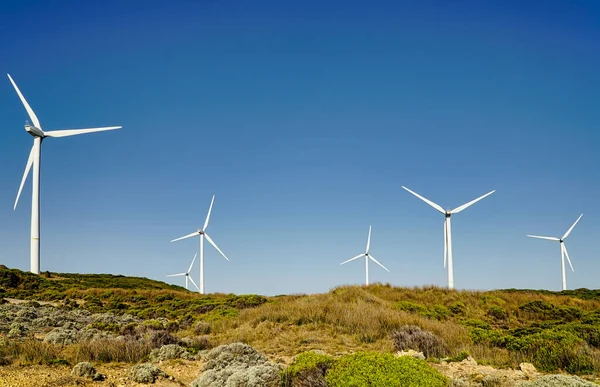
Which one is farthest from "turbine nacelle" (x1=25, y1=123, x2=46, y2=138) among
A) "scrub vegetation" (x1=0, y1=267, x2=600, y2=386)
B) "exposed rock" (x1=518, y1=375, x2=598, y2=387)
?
"exposed rock" (x1=518, y1=375, x2=598, y2=387)

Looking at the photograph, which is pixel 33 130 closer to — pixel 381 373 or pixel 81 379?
pixel 81 379

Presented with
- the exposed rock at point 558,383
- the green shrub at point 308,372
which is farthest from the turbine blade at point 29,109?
the exposed rock at point 558,383

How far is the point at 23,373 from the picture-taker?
1154 centimetres

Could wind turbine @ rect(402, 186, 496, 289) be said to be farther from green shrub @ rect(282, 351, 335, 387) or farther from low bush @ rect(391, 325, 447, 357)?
green shrub @ rect(282, 351, 335, 387)

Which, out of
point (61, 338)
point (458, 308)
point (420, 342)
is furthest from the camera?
point (458, 308)

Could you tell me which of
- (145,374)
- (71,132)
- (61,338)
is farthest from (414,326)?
(71,132)

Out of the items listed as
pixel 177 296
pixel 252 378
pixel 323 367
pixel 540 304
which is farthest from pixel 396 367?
pixel 177 296

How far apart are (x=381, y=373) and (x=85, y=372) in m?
7.39

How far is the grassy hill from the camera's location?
15766 mm

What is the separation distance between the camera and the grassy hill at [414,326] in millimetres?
15766

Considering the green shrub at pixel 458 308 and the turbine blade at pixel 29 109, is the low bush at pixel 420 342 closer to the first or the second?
the green shrub at pixel 458 308

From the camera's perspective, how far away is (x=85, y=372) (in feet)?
38.9

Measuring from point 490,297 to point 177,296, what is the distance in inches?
1166

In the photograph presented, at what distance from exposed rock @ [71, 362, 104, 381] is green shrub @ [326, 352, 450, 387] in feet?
19.6
